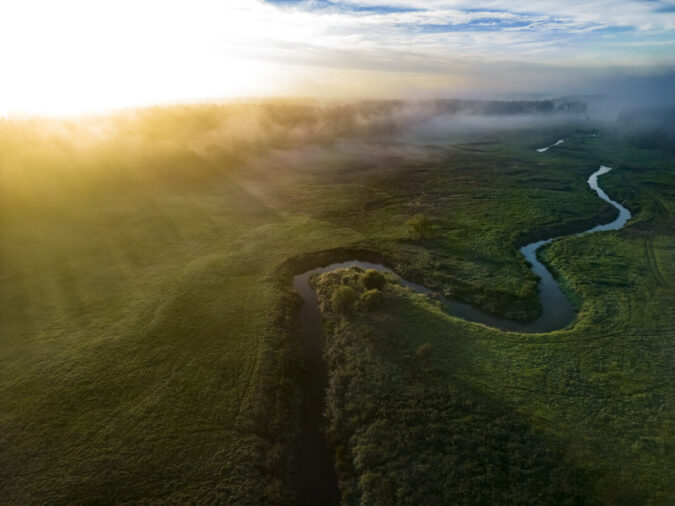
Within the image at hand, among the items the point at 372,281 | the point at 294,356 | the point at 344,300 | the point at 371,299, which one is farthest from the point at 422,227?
the point at 294,356

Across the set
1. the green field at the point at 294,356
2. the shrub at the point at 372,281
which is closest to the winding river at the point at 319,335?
the green field at the point at 294,356

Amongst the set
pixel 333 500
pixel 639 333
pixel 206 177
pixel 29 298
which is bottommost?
pixel 333 500

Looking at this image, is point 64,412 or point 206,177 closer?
point 64,412

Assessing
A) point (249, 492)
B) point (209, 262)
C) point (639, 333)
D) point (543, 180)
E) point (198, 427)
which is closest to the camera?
point (249, 492)

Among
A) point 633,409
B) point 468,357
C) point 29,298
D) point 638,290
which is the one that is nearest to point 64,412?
point 29,298

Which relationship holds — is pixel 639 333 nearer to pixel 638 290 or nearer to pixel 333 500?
pixel 638 290

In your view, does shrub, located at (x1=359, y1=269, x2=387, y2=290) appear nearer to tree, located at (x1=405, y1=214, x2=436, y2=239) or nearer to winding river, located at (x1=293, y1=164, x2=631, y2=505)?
winding river, located at (x1=293, y1=164, x2=631, y2=505)

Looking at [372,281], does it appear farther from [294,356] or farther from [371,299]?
[294,356]
